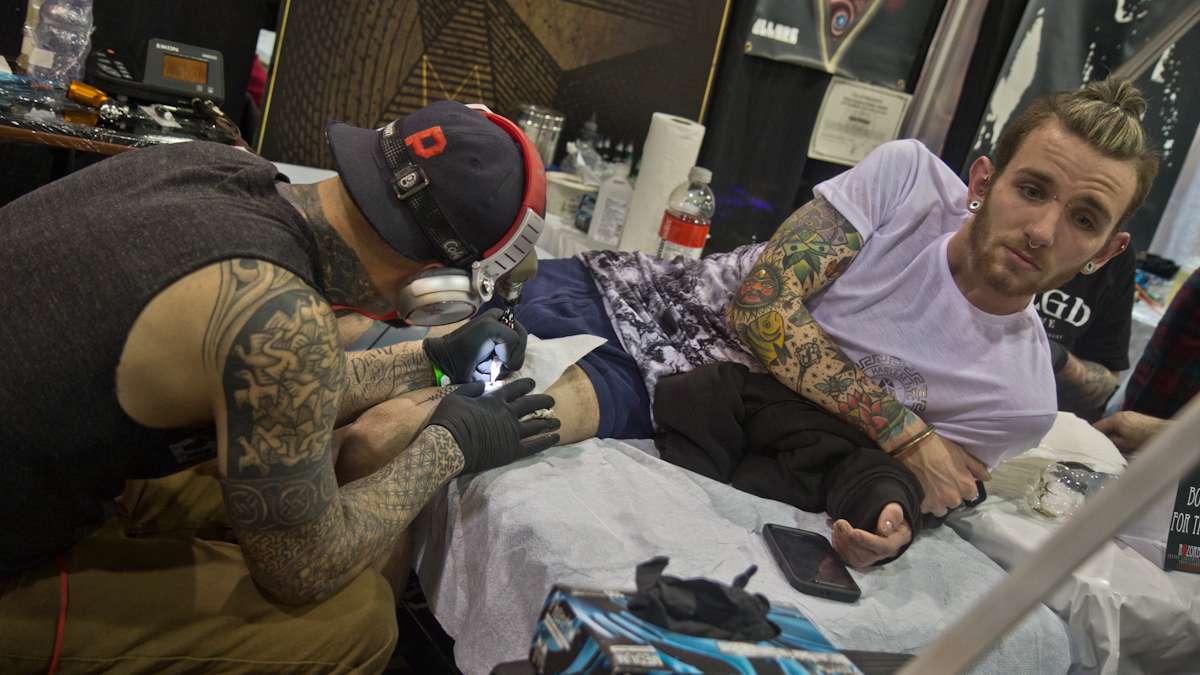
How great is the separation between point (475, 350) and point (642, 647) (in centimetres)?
126

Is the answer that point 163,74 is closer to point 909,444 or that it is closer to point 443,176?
point 443,176

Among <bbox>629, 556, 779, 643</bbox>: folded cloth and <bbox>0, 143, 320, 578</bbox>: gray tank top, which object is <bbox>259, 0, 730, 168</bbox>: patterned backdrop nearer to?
<bbox>0, 143, 320, 578</bbox>: gray tank top

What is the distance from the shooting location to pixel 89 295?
3.63 ft

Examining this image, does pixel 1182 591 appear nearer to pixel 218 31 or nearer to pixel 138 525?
pixel 138 525

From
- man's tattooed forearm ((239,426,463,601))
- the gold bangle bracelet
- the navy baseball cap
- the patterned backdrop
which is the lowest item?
man's tattooed forearm ((239,426,463,601))

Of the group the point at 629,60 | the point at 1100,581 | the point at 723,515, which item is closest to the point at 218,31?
the point at 629,60

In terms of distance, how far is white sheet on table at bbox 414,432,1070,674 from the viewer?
923 millimetres

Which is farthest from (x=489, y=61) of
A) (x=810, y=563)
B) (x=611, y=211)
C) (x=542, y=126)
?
(x=810, y=563)

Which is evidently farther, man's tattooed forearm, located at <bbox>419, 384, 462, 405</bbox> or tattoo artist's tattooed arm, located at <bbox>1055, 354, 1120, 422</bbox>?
tattoo artist's tattooed arm, located at <bbox>1055, 354, 1120, 422</bbox>

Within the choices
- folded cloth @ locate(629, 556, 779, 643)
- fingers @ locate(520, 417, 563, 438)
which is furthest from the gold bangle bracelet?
folded cloth @ locate(629, 556, 779, 643)

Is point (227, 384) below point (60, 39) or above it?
below

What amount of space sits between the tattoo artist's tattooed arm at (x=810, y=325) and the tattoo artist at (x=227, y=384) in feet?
2.11

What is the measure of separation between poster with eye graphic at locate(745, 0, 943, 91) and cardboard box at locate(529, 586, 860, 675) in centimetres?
342

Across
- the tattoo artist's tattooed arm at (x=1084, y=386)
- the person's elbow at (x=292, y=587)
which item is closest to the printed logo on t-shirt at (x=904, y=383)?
the tattoo artist's tattooed arm at (x=1084, y=386)
